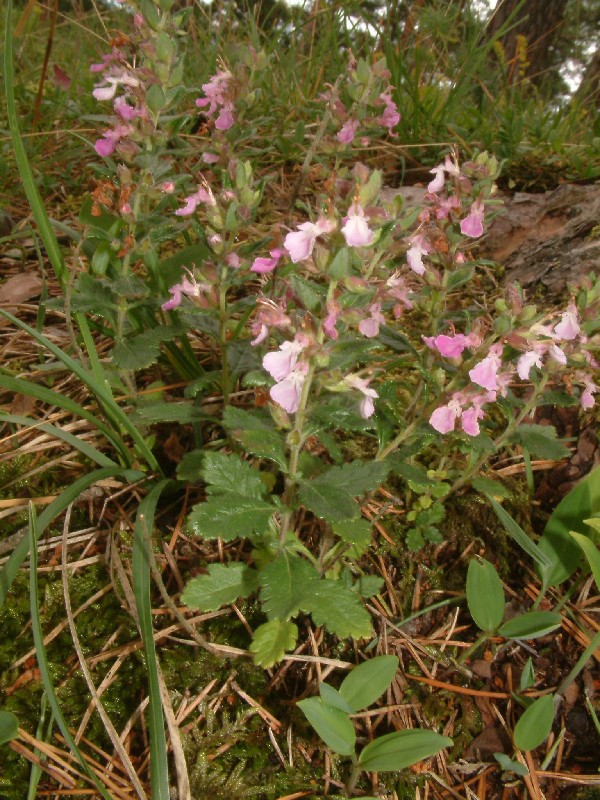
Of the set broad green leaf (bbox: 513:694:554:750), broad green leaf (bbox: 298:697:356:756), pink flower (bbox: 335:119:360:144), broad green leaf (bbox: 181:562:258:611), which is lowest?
broad green leaf (bbox: 298:697:356:756)

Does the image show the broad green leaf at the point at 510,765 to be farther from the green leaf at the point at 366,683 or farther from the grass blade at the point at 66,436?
the grass blade at the point at 66,436

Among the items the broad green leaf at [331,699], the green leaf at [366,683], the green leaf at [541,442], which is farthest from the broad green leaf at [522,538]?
the broad green leaf at [331,699]

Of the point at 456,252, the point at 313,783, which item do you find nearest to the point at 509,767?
the point at 313,783

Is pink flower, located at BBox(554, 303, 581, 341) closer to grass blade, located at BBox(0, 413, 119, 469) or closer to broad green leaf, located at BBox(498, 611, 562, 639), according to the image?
broad green leaf, located at BBox(498, 611, 562, 639)

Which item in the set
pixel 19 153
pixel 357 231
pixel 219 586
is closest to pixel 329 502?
pixel 219 586

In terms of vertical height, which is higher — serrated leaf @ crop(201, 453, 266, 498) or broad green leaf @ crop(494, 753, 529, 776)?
serrated leaf @ crop(201, 453, 266, 498)

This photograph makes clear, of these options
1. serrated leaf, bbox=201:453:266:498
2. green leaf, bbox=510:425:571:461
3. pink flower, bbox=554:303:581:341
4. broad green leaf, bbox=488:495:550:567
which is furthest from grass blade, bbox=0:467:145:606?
pink flower, bbox=554:303:581:341

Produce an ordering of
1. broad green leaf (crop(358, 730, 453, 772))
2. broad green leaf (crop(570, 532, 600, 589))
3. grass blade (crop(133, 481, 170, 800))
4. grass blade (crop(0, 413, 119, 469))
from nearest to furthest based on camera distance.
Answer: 1. grass blade (crop(133, 481, 170, 800))
2. broad green leaf (crop(358, 730, 453, 772))
3. broad green leaf (crop(570, 532, 600, 589))
4. grass blade (crop(0, 413, 119, 469))
